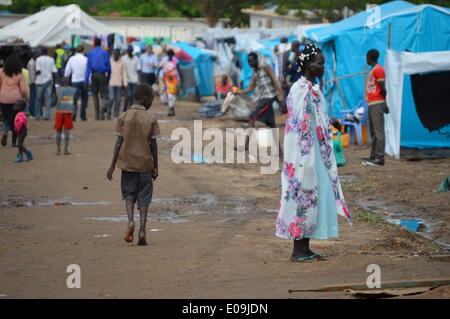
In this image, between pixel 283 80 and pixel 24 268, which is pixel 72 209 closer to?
pixel 24 268

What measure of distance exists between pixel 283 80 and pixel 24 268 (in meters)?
16.3

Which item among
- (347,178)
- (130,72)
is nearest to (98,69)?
(130,72)

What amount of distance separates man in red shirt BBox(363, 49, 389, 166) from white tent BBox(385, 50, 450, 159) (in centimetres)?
101

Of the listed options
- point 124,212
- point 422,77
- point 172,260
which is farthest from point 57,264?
point 422,77

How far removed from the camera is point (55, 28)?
1136 inches

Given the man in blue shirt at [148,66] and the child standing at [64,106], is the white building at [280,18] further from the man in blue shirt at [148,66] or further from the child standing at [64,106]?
the child standing at [64,106]

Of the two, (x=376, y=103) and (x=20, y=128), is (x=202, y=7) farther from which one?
(x=376, y=103)

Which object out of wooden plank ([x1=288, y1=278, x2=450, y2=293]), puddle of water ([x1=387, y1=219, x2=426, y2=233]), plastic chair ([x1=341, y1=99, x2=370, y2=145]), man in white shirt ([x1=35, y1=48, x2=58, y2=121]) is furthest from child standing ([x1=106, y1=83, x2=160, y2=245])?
man in white shirt ([x1=35, y1=48, x2=58, y2=121])

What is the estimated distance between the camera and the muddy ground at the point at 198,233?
6742 millimetres

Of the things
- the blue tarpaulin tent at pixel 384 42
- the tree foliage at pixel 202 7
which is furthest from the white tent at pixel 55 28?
the tree foliage at pixel 202 7

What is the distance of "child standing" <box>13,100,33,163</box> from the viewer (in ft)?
48.8

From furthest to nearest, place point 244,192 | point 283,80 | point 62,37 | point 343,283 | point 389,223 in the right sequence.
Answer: point 62,37 < point 283,80 < point 244,192 < point 389,223 < point 343,283

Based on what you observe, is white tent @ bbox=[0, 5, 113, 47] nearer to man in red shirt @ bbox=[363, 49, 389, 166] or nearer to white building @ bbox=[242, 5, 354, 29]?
man in red shirt @ bbox=[363, 49, 389, 166]

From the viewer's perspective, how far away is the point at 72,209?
1077cm
